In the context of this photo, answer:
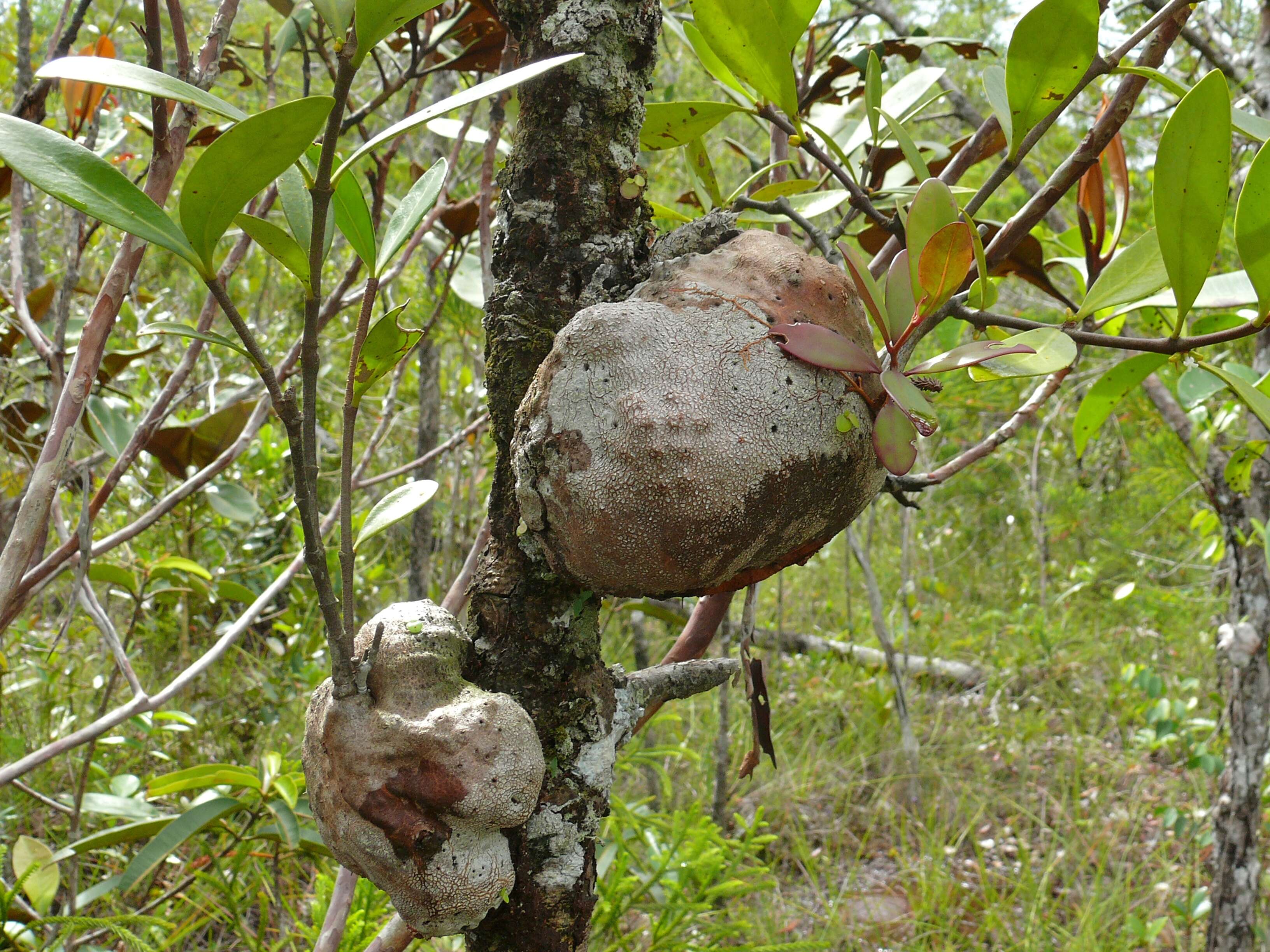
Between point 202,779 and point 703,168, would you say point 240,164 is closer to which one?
point 703,168

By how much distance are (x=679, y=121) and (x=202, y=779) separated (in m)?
0.94

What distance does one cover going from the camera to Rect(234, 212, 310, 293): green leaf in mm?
410

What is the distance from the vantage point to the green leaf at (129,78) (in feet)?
1.14

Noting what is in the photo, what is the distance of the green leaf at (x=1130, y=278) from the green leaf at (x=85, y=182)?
51 centimetres

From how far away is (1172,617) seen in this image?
3217 mm

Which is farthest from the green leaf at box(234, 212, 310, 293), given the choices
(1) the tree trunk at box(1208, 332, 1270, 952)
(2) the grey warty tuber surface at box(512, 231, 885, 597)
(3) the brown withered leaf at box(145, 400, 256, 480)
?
(1) the tree trunk at box(1208, 332, 1270, 952)

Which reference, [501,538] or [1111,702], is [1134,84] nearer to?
[501,538]

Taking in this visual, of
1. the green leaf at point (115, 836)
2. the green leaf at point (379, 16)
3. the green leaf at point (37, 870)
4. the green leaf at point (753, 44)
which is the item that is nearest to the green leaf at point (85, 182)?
the green leaf at point (379, 16)

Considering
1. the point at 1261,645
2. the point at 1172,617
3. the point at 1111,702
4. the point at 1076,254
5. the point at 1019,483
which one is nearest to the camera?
the point at 1076,254

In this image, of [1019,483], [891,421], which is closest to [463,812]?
[891,421]

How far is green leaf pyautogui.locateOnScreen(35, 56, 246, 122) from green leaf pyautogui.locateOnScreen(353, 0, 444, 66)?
7cm

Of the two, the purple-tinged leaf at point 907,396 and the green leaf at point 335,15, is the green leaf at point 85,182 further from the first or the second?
the purple-tinged leaf at point 907,396

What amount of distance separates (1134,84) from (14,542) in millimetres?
837

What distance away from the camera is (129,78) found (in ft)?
1.18
